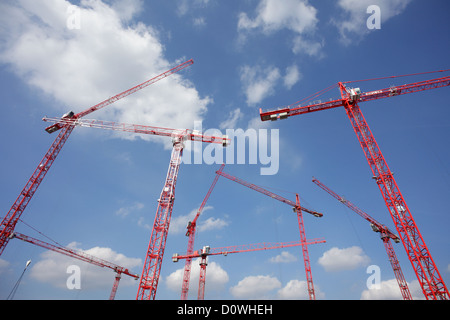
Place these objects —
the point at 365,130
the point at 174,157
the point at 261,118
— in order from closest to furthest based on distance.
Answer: the point at 365,130
the point at 261,118
the point at 174,157

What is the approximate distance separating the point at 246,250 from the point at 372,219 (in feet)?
115

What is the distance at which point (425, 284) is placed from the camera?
85.0ft
